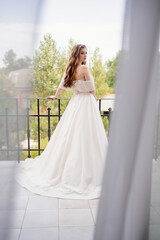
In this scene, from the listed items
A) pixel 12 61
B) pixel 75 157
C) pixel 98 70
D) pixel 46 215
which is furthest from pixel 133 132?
pixel 98 70

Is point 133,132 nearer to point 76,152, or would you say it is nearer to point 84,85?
point 76,152

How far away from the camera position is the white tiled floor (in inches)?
35.8

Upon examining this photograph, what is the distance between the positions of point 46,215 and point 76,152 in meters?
0.72

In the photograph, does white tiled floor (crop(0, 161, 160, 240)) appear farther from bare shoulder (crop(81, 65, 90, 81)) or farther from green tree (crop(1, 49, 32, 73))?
bare shoulder (crop(81, 65, 90, 81))

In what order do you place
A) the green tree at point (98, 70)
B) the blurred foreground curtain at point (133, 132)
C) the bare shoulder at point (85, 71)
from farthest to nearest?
the green tree at point (98, 70) < the bare shoulder at point (85, 71) < the blurred foreground curtain at point (133, 132)

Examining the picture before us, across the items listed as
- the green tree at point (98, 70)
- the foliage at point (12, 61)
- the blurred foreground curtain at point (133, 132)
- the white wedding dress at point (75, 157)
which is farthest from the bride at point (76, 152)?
the green tree at point (98, 70)

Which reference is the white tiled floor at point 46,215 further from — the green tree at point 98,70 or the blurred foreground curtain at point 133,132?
the green tree at point 98,70

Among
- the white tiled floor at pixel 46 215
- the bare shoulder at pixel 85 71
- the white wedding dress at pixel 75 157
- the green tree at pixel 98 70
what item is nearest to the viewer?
the white tiled floor at pixel 46 215

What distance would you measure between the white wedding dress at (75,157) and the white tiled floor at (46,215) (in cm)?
14

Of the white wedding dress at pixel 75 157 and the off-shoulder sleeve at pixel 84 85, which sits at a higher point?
the off-shoulder sleeve at pixel 84 85

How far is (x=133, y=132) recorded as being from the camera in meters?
0.81

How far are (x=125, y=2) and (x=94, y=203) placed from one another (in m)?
1.70

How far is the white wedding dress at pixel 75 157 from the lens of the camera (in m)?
2.25

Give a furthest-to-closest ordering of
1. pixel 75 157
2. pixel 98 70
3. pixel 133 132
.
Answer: pixel 98 70 < pixel 75 157 < pixel 133 132
